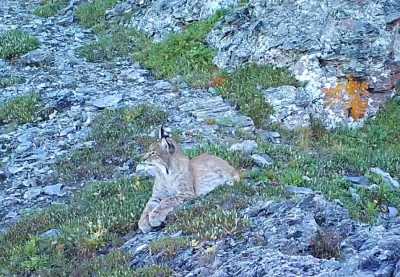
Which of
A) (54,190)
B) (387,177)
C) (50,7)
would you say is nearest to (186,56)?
(54,190)

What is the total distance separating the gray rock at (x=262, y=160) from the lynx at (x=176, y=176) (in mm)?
1812

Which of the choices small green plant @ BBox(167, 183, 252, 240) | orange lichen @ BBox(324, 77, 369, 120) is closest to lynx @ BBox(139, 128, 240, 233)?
small green plant @ BBox(167, 183, 252, 240)

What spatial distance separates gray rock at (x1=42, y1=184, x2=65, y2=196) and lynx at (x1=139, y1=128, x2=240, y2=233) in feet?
11.5

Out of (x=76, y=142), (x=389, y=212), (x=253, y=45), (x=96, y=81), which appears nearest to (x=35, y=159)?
(x=76, y=142)

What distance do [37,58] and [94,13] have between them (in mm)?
5064

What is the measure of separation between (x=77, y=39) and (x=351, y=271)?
2037cm

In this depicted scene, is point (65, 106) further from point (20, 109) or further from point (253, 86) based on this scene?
point (253, 86)

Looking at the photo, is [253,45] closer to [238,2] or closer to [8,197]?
[238,2]

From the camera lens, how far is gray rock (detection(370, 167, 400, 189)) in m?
15.6

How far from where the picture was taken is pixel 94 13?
30281mm

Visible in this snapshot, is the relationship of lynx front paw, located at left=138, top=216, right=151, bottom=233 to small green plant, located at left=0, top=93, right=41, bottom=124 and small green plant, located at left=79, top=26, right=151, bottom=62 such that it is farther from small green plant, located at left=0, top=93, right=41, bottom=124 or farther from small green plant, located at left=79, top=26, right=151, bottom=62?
small green plant, located at left=79, top=26, right=151, bottom=62

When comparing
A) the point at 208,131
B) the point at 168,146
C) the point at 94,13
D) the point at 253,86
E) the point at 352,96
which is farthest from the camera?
the point at 94,13

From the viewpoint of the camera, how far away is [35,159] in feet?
61.7

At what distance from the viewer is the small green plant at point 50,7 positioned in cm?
3145
